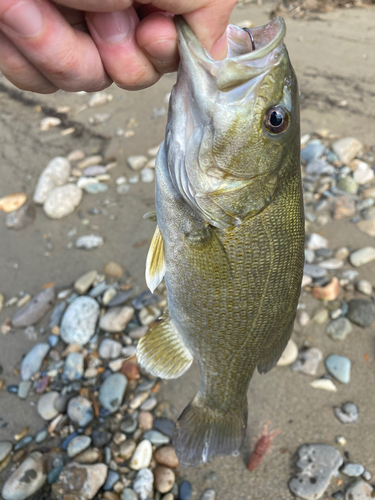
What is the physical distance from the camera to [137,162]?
16.5 ft


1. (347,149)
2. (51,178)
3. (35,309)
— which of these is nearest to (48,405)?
(35,309)

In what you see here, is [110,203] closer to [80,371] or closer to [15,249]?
[15,249]

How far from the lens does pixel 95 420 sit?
291cm

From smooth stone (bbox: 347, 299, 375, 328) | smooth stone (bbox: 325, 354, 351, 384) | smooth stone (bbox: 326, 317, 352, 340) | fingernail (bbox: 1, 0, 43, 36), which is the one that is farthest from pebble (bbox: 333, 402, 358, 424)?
fingernail (bbox: 1, 0, 43, 36)

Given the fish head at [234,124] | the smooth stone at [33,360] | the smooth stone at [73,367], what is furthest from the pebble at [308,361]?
the smooth stone at [33,360]

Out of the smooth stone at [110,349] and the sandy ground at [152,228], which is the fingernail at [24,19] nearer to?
the smooth stone at [110,349]

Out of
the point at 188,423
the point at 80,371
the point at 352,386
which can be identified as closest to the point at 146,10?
the point at 188,423

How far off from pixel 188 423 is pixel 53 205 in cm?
335

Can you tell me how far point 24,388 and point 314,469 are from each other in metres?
2.41

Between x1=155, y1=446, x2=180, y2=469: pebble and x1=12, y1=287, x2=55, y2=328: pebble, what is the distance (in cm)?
174

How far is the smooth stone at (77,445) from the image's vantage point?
2.74 m

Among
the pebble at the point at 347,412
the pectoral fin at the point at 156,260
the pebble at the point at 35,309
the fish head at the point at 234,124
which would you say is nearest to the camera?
the fish head at the point at 234,124

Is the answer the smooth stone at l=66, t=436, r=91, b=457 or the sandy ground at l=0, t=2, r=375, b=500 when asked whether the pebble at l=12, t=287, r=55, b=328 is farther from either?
the smooth stone at l=66, t=436, r=91, b=457

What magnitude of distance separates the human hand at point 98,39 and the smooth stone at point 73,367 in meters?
2.36
